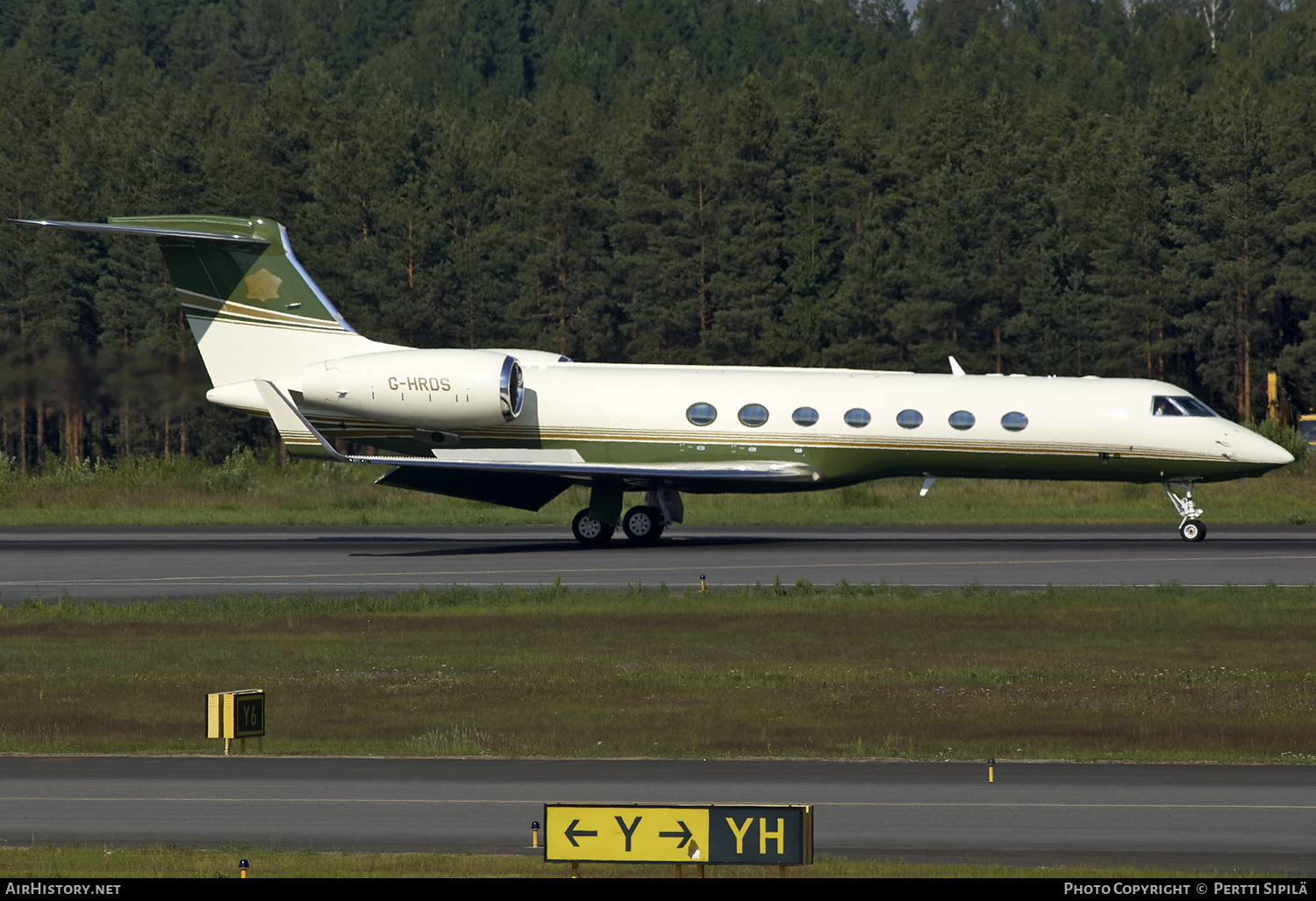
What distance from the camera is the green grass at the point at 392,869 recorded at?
35.1ft

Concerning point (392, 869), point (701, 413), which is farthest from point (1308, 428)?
point (392, 869)

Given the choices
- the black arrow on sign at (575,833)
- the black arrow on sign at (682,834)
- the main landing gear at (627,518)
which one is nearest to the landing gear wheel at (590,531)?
the main landing gear at (627,518)

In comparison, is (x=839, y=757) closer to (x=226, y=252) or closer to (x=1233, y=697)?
(x=1233, y=697)

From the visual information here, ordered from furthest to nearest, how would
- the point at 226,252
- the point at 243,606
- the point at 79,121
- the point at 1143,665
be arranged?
the point at 79,121, the point at 226,252, the point at 243,606, the point at 1143,665

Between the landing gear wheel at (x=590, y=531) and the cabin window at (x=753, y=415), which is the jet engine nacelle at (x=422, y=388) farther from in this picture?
the cabin window at (x=753, y=415)

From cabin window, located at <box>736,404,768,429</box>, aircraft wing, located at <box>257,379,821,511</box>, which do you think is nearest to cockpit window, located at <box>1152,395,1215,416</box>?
aircraft wing, located at <box>257,379,821,511</box>

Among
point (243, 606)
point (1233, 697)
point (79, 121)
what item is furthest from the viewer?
point (79, 121)

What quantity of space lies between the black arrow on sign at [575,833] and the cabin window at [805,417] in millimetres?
25261

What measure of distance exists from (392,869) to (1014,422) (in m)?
24.7

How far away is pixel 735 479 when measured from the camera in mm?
33531

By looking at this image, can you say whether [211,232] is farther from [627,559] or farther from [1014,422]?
[1014,422]

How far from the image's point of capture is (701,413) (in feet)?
113
